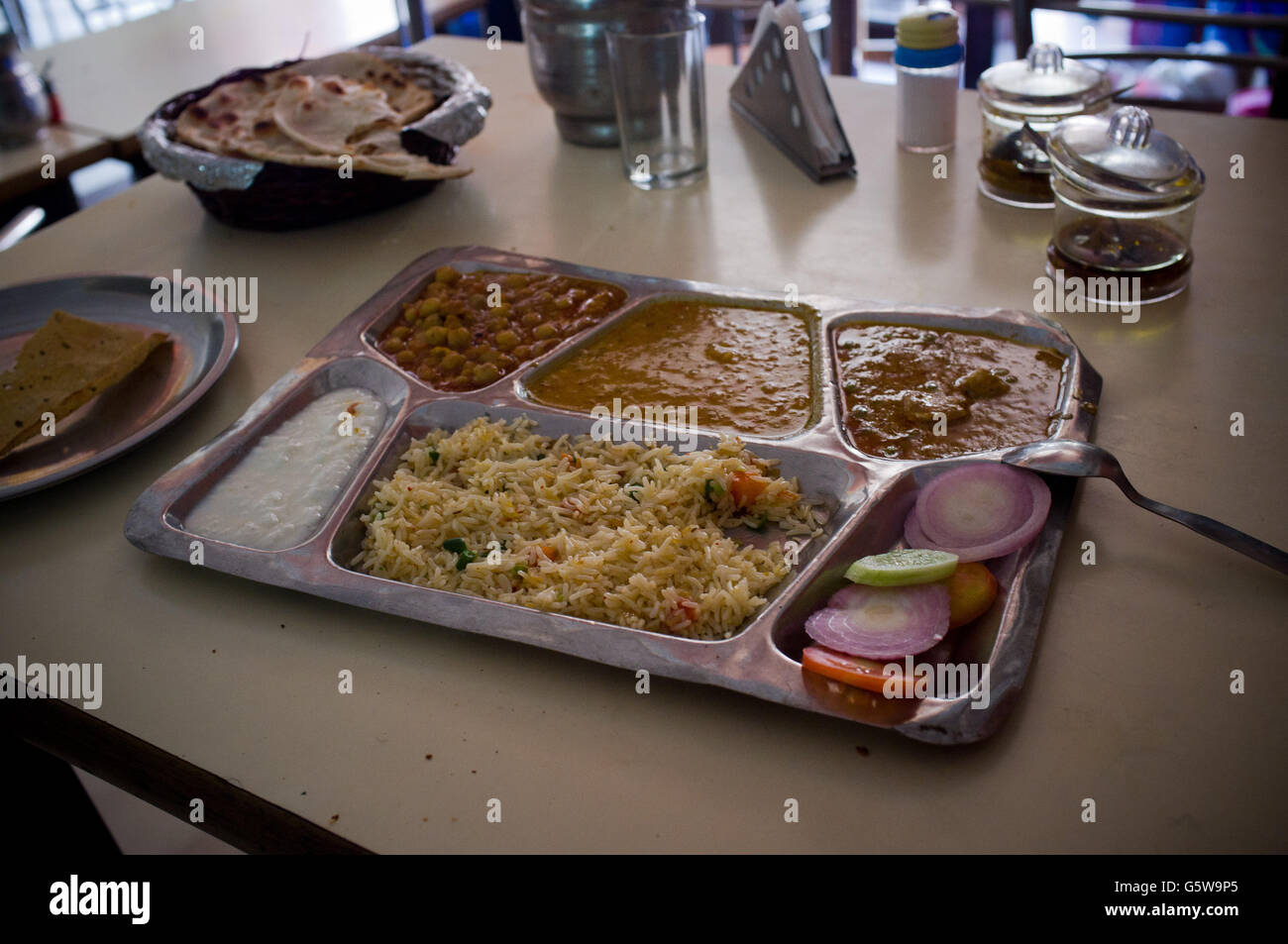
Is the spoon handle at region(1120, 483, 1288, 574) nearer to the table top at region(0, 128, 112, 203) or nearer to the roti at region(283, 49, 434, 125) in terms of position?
the roti at region(283, 49, 434, 125)

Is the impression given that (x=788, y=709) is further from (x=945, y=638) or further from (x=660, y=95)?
(x=660, y=95)

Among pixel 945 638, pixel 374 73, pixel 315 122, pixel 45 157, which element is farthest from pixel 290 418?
pixel 45 157

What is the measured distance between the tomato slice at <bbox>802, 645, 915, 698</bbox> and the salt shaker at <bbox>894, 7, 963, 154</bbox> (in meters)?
1.81

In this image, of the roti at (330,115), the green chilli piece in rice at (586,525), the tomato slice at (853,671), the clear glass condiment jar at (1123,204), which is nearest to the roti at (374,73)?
the roti at (330,115)

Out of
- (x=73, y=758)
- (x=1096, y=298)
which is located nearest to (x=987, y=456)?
(x=1096, y=298)

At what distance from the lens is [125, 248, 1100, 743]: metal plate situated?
1318 mm

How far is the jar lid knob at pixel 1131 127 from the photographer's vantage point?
1915 millimetres

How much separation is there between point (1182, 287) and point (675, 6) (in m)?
1.53

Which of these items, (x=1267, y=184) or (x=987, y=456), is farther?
(x=1267, y=184)

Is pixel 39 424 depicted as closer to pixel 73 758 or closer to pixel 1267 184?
pixel 73 758

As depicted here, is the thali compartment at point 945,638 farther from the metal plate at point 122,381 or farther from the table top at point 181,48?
the table top at point 181,48
